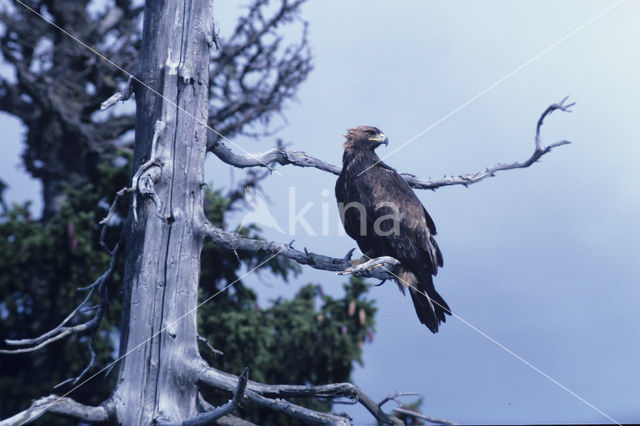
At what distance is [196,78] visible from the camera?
A: 16.4ft

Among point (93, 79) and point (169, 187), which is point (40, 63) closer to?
point (93, 79)

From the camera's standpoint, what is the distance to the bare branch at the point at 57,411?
13.8 ft

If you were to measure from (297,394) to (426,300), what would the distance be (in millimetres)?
1834

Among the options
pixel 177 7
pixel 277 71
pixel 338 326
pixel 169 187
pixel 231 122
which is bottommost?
pixel 169 187

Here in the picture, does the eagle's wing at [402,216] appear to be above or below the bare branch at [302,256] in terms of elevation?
above

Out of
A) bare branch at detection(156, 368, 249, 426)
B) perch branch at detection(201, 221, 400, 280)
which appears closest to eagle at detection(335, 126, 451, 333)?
perch branch at detection(201, 221, 400, 280)

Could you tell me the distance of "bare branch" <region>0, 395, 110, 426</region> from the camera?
165 inches

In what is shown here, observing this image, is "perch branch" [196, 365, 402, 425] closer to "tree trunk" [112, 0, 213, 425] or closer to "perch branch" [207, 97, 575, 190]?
"tree trunk" [112, 0, 213, 425]

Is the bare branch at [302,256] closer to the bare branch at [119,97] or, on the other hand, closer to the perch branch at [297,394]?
the perch branch at [297,394]

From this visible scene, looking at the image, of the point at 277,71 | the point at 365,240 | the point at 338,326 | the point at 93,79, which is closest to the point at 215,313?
the point at 338,326

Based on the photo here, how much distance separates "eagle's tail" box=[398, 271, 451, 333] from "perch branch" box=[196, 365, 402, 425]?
48.3 inches

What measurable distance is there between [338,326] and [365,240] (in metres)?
2.86

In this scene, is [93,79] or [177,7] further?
[93,79]

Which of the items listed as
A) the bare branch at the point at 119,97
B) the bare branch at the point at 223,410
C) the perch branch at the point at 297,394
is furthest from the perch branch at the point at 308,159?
the bare branch at the point at 223,410
